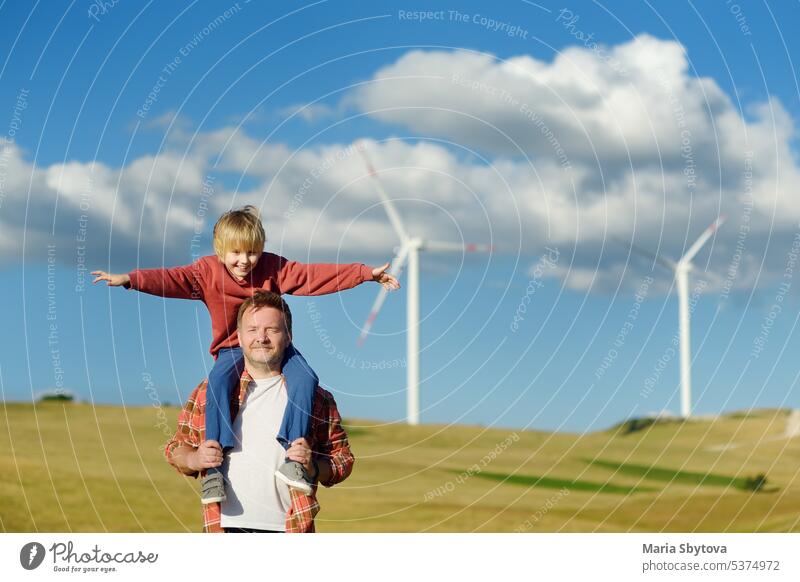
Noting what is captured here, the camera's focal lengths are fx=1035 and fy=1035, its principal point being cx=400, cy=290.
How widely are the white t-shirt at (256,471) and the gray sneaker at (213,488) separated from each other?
0.52 feet

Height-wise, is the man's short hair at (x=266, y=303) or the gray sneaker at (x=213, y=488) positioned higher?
the man's short hair at (x=266, y=303)

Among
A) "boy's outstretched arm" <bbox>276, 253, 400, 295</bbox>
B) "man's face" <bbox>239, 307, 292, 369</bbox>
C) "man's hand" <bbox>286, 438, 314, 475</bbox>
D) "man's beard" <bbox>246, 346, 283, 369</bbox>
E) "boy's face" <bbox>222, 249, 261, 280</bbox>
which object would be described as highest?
"boy's face" <bbox>222, 249, 261, 280</bbox>

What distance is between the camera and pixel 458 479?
120ft

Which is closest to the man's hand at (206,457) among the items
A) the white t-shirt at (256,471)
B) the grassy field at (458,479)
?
the white t-shirt at (256,471)

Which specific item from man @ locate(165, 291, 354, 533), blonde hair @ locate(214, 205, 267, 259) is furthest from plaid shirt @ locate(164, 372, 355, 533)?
blonde hair @ locate(214, 205, 267, 259)

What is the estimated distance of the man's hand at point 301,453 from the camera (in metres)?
9.77

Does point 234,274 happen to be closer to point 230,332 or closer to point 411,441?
point 230,332

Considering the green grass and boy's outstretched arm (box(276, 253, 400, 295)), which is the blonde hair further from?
the green grass

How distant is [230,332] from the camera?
1046 centimetres

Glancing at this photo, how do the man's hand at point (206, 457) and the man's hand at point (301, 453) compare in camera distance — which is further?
the man's hand at point (206, 457)

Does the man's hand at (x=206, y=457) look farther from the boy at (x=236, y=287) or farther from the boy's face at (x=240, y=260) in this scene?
the boy's face at (x=240, y=260)

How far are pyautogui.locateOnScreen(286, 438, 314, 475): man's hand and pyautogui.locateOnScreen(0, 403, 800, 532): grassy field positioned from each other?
10737mm

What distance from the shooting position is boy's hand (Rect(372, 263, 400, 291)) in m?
10.3
